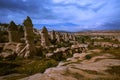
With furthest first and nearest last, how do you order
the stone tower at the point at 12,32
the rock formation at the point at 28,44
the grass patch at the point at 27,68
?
1. the stone tower at the point at 12,32
2. the rock formation at the point at 28,44
3. the grass patch at the point at 27,68

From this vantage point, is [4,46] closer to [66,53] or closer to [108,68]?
[66,53]

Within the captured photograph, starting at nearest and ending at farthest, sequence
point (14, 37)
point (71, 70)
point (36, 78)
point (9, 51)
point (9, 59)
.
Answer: point (36, 78) < point (71, 70) < point (9, 59) < point (9, 51) < point (14, 37)

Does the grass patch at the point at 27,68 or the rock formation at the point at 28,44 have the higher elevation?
the rock formation at the point at 28,44

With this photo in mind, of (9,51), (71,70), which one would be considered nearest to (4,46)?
(9,51)

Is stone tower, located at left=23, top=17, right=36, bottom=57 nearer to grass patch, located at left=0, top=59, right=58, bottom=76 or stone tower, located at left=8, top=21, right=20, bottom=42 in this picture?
grass patch, located at left=0, top=59, right=58, bottom=76

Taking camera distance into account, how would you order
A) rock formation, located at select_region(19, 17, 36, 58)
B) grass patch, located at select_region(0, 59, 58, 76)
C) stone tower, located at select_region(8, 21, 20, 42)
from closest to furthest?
grass patch, located at select_region(0, 59, 58, 76), rock formation, located at select_region(19, 17, 36, 58), stone tower, located at select_region(8, 21, 20, 42)

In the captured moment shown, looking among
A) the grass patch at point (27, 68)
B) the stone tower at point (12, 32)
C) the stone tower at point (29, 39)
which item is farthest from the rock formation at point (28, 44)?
the stone tower at point (12, 32)

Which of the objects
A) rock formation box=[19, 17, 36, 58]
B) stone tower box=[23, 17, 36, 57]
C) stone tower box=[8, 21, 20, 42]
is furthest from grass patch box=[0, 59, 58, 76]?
stone tower box=[8, 21, 20, 42]

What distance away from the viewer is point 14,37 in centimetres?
7106

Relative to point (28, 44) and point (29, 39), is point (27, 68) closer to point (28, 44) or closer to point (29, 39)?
point (28, 44)

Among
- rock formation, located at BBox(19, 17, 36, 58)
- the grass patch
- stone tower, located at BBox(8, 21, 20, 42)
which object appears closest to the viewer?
the grass patch

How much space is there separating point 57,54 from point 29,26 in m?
13.9

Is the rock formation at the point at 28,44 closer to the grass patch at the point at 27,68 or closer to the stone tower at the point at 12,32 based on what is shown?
the grass patch at the point at 27,68

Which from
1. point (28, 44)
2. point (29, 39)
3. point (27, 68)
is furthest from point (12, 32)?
point (27, 68)
